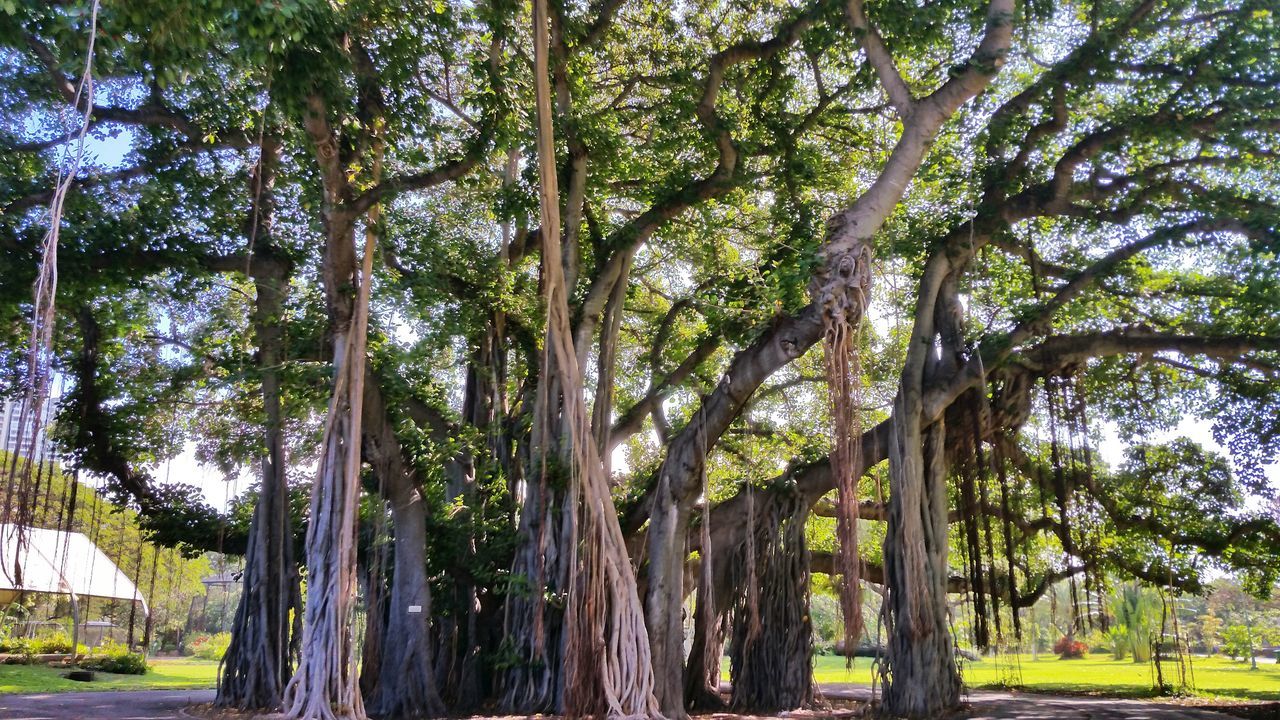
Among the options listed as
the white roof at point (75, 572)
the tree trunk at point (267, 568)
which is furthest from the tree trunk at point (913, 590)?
the white roof at point (75, 572)

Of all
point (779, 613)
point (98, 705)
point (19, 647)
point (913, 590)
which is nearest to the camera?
point (913, 590)

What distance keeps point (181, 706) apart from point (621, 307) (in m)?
5.91

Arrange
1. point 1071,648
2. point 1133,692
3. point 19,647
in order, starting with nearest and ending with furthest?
point 1133,692, point 19,647, point 1071,648

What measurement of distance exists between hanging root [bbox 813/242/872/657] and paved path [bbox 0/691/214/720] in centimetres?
592

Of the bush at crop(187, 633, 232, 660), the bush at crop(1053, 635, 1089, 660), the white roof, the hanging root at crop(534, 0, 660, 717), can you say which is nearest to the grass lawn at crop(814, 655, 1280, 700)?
the hanging root at crop(534, 0, 660, 717)

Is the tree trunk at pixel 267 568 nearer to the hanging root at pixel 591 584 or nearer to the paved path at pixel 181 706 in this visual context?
the paved path at pixel 181 706

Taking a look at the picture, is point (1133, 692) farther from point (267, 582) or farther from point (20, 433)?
point (20, 433)

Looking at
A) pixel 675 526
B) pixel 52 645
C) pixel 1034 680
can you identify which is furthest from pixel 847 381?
pixel 52 645

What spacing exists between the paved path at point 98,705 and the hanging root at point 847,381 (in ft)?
19.4

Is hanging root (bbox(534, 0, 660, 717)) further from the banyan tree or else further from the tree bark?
the tree bark

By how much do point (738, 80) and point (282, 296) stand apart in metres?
4.67

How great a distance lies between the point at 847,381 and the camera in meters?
5.16

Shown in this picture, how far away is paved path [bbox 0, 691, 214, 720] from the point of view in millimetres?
7328

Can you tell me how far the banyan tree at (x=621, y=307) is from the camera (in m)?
6.39
